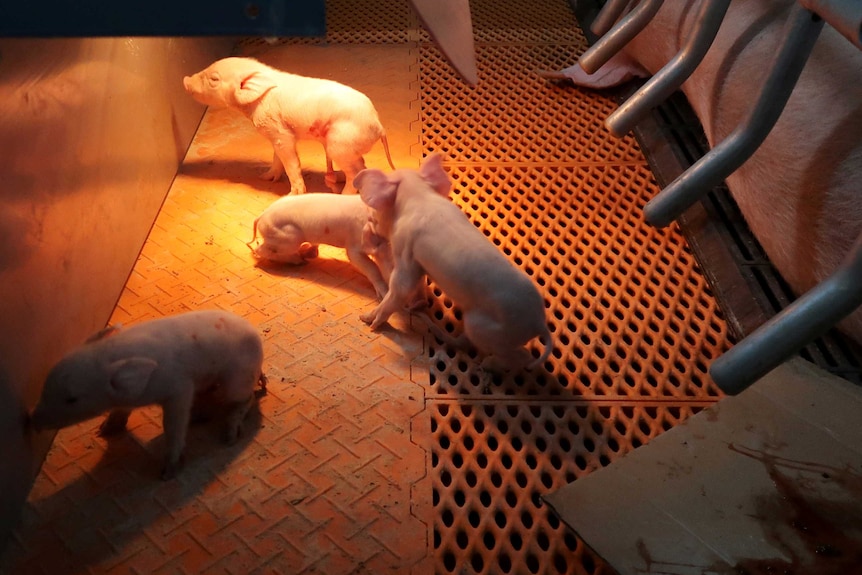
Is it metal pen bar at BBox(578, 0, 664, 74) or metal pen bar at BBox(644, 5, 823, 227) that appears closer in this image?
metal pen bar at BBox(644, 5, 823, 227)

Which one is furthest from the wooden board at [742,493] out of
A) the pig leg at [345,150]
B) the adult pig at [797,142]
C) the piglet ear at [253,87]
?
the piglet ear at [253,87]

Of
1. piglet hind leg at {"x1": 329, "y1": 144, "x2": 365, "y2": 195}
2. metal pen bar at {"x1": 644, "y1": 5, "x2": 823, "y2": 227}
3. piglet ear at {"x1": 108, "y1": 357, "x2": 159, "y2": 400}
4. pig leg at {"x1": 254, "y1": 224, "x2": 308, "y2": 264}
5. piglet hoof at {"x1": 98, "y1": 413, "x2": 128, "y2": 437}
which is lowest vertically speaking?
piglet hoof at {"x1": 98, "y1": 413, "x2": 128, "y2": 437}

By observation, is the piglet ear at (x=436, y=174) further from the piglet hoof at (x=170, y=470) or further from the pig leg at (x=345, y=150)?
the piglet hoof at (x=170, y=470)

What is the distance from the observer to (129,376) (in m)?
1.52

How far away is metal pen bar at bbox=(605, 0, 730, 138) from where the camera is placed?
1446mm

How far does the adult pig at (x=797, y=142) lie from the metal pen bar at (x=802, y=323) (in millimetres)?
545

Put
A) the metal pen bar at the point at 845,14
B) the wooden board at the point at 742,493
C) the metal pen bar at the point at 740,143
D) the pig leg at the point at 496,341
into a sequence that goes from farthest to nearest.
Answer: the pig leg at the point at 496,341
the wooden board at the point at 742,493
the metal pen bar at the point at 740,143
the metal pen bar at the point at 845,14

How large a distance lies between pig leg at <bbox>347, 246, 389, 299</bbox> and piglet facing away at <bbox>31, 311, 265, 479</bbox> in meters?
0.49

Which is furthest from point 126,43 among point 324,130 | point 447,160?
point 447,160

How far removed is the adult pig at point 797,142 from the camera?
164 cm

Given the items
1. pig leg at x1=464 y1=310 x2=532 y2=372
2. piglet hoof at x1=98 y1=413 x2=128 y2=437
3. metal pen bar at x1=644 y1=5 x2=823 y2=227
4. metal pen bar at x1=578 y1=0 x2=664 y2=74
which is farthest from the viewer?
pig leg at x1=464 y1=310 x2=532 y2=372

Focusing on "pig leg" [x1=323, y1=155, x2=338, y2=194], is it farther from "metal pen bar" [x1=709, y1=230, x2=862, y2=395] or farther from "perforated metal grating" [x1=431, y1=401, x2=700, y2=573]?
"metal pen bar" [x1=709, y1=230, x2=862, y2=395]

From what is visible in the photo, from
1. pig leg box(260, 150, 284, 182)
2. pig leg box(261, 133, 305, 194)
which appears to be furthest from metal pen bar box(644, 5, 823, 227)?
pig leg box(260, 150, 284, 182)

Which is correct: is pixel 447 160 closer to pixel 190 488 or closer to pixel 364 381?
pixel 364 381
